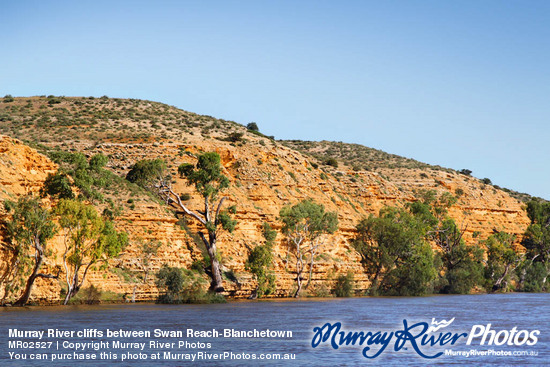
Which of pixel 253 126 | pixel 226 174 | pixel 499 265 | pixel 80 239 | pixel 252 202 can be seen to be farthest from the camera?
pixel 253 126

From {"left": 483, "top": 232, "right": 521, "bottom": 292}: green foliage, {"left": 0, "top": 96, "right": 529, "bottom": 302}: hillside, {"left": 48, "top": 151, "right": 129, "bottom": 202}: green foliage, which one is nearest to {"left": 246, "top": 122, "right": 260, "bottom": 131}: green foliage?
{"left": 0, "top": 96, "right": 529, "bottom": 302}: hillside

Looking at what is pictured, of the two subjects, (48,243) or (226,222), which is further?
(226,222)

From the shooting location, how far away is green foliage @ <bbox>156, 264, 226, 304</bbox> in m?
52.9

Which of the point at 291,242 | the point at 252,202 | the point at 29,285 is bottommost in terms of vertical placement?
the point at 29,285

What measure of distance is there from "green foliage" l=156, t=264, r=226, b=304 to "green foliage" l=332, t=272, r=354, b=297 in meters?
15.7

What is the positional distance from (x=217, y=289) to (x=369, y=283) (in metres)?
21.2

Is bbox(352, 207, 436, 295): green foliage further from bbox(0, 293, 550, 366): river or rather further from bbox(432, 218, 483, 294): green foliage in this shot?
bbox(0, 293, 550, 366): river

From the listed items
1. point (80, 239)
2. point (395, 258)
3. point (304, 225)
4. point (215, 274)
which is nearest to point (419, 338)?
point (80, 239)

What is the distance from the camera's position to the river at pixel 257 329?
25938 millimetres

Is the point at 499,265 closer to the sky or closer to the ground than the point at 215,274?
closer to the ground

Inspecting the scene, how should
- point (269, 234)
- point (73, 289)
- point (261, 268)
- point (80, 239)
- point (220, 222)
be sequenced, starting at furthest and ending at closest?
point (269, 234) → point (261, 268) → point (220, 222) → point (73, 289) → point (80, 239)

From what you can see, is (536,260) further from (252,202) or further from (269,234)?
(269,234)

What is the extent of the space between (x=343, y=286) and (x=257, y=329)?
112 feet

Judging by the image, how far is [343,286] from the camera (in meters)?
67.6
